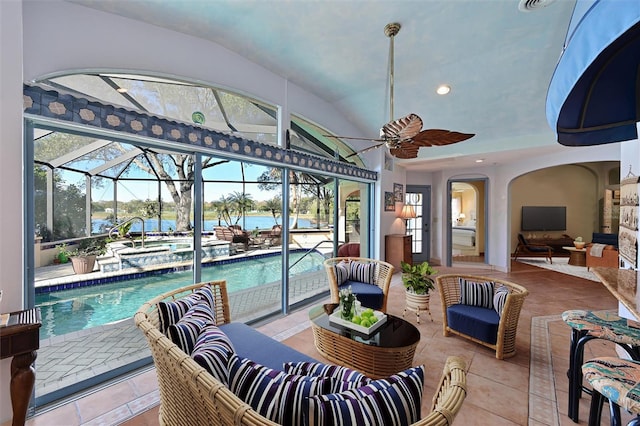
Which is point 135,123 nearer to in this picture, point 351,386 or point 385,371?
point 351,386

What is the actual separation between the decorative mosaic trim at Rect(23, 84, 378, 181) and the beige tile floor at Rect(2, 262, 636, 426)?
2.10 meters

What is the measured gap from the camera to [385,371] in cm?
210

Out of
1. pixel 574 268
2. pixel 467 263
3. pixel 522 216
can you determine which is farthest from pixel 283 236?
pixel 522 216

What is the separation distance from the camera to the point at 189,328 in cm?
153

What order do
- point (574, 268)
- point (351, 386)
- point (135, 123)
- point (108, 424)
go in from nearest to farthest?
point (351, 386)
point (108, 424)
point (135, 123)
point (574, 268)

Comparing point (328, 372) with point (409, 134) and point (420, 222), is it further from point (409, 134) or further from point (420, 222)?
point (420, 222)

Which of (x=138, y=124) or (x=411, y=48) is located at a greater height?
(x=411, y=48)

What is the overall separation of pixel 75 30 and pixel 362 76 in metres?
2.94

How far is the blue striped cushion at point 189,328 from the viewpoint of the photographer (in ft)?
4.77

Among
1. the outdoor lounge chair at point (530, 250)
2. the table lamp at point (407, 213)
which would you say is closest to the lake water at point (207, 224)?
the table lamp at point (407, 213)

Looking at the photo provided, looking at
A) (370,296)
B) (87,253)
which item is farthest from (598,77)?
(87,253)

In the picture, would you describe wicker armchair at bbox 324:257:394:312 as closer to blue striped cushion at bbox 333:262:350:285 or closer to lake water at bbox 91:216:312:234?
blue striped cushion at bbox 333:262:350:285

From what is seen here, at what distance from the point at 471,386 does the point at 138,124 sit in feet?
11.7

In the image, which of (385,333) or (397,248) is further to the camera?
(397,248)
